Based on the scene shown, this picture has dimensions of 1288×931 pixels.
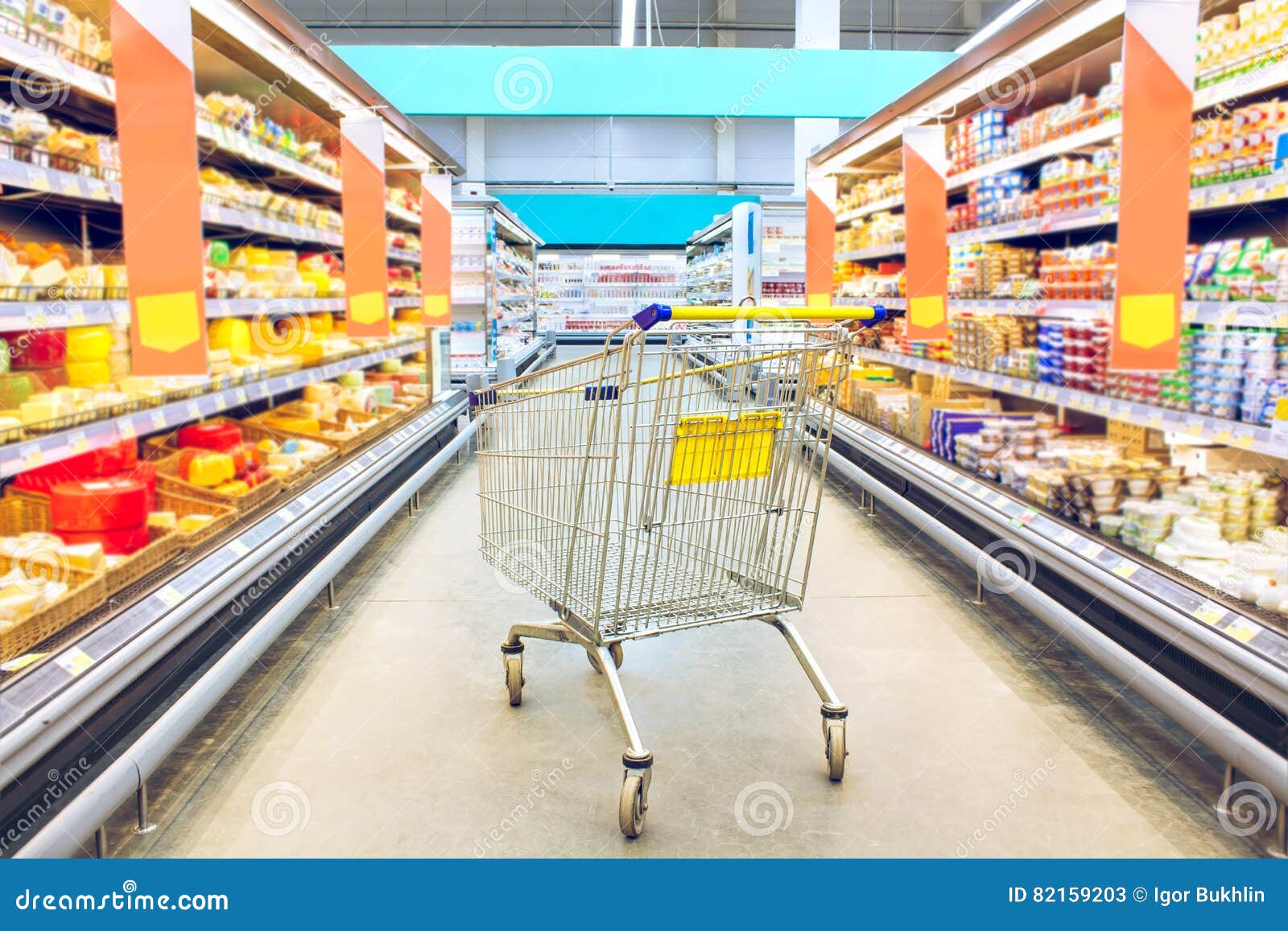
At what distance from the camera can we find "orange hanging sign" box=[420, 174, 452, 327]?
5637mm

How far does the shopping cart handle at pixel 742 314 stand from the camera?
2.02 m

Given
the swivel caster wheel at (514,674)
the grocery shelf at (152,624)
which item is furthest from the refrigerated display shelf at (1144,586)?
the grocery shelf at (152,624)

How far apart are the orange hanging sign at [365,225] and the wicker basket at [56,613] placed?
2.22 meters

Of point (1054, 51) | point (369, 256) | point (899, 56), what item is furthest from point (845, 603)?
point (899, 56)

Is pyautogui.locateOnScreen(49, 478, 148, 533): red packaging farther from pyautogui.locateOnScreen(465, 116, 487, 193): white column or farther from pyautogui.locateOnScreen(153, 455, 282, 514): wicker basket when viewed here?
pyautogui.locateOnScreen(465, 116, 487, 193): white column

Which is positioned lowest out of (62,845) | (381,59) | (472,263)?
(62,845)

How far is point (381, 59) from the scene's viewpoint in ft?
24.3

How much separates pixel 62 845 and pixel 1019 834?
1.90 meters

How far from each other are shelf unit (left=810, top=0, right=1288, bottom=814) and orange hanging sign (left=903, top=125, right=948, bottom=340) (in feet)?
0.77

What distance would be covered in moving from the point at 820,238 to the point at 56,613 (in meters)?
4.89

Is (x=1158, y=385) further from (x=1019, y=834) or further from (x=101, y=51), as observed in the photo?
(x=101, y=51)

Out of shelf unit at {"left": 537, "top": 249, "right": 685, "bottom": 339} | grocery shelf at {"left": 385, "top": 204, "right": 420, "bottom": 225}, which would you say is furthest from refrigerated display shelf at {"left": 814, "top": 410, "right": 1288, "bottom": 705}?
shelf unit at {"left": 537, "top": 249, "right": 685, "bottom": 339}

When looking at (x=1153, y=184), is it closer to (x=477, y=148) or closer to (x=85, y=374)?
(x=85, y=374)

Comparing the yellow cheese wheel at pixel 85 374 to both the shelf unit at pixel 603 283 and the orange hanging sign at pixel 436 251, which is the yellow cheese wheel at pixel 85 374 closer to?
the orange hanging sign at pixel 436 251
